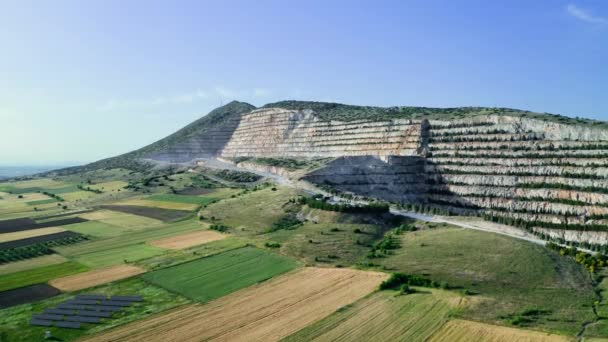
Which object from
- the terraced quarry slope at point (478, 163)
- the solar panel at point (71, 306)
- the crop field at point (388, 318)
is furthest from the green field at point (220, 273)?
the terraced quarry slope at point (478, 163)

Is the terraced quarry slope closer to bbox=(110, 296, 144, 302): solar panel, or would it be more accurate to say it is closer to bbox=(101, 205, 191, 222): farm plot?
bbox=(101, 205, 191, 222): farm plot

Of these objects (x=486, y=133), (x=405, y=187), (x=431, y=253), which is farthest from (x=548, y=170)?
(x=431, y=253)

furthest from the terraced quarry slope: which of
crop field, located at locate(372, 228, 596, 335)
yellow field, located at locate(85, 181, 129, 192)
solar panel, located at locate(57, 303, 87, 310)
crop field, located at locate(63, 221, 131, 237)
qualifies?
solar panel, located at locate(57, 303, 87, 310)

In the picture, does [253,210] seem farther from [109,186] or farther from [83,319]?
[109,186]

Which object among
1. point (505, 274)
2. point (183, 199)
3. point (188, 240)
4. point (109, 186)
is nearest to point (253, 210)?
point (188, 240)

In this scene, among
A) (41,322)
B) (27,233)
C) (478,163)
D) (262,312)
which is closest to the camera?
(41,322)

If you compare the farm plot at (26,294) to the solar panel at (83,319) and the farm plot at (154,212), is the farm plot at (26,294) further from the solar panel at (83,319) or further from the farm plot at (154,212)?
the farm plot at (154,212)

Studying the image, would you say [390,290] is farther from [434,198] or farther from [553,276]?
[434,198]
